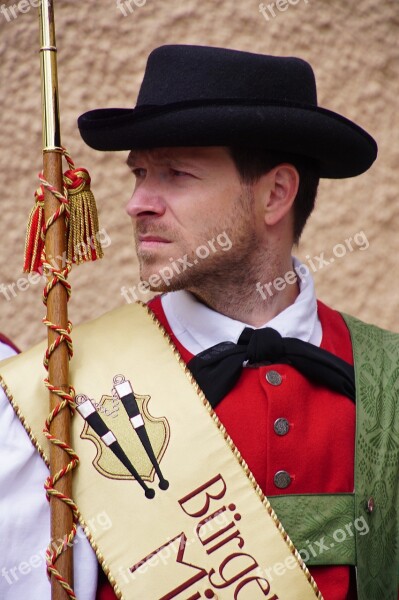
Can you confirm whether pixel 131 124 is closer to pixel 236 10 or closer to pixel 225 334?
pixel 225 334

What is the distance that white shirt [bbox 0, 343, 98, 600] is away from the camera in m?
2.12

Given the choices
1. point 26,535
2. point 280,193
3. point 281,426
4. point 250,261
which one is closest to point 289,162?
point 280,193

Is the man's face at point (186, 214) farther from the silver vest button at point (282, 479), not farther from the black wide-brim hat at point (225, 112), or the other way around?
Answer: the silver vest button at point (282, 479)

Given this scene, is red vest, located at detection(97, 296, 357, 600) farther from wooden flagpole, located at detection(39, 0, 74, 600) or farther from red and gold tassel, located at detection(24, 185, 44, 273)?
red and gold tassel, located at detection(24, 185, 44, 273)

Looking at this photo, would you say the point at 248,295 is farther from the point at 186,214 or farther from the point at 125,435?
the point at 125,435

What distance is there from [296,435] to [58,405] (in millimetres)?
499

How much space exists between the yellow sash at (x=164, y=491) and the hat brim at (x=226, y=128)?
1.55ft

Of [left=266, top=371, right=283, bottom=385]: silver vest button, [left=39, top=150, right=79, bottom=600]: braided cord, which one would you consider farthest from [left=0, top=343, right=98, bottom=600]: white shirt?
[left=266, top=371, right=283, bottom=385]: silver vest button

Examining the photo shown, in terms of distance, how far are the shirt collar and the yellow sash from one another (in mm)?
110

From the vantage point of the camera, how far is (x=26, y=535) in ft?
7.01

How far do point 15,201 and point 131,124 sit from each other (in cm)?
115

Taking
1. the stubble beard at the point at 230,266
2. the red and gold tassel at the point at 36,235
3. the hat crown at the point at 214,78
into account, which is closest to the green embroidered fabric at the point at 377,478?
the stubble beard at the point at 230,266

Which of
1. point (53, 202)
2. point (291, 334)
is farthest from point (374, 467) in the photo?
point (53, 202)

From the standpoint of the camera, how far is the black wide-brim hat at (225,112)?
2.22 meters
